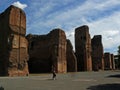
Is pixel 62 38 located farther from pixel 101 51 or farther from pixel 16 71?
pixel 101 51

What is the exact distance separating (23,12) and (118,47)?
26.5 meters

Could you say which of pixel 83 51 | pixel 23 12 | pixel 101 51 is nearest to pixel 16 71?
pixel 23 12

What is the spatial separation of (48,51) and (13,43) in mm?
16915

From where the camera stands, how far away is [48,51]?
50.5 meters

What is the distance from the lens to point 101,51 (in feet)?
259

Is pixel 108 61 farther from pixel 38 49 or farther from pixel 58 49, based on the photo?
pixel 58 49

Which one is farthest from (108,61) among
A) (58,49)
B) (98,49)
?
(58,49)

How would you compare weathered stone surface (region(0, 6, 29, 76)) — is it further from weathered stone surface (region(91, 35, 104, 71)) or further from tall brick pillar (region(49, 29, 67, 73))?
weathered stone surface (region(91, 35, 104, 71))

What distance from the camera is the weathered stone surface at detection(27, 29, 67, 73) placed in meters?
48.8

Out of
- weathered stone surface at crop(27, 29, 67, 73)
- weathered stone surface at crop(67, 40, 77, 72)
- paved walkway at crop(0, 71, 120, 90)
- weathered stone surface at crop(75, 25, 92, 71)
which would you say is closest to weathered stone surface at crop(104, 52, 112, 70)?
weathered stone surface at crop(75, 25, 92, 71)

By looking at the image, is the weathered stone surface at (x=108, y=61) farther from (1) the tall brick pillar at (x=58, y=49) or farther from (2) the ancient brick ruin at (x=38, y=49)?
(1) the tall brick pillar at (x=58, y=49)

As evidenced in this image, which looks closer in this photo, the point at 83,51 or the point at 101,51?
the point at 83,51

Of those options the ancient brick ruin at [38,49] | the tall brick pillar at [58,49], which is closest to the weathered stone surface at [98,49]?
the ancient brick ruin at [38,49]

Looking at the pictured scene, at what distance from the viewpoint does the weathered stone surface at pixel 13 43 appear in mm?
33938
